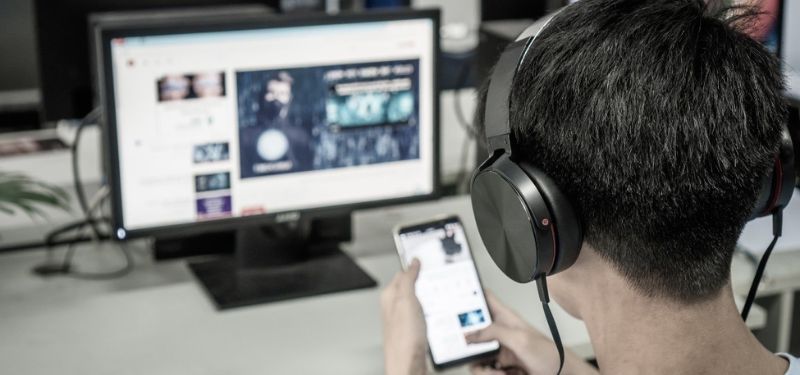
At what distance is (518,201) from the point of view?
0.91 metres

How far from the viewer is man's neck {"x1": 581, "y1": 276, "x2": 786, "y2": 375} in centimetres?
92

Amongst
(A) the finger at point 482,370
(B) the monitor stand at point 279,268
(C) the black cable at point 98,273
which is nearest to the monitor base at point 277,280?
(B) the monitor stand at point 279,268

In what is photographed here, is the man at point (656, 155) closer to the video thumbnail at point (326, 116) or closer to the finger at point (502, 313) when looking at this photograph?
the finger at point (502, 313)

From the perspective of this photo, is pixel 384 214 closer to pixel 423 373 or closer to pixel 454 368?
pixel 454 368

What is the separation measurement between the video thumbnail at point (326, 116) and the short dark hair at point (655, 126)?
77 cm

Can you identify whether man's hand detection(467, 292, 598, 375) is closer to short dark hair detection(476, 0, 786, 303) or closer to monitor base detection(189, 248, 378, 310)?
monitor base detection(189, 248, 378, 310)

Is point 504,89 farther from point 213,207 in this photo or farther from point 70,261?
point 70,261

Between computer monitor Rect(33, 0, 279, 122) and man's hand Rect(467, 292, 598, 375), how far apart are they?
950 mm

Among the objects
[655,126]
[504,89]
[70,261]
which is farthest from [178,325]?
[655,126]

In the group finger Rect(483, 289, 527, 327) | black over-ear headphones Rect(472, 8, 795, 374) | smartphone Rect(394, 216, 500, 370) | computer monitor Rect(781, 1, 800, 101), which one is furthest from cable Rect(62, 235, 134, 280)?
computer monitor Rect(781, 1, 800, 101)

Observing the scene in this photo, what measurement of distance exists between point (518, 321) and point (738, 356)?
497 millimetres

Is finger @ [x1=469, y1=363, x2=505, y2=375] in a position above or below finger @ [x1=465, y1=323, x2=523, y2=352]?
below

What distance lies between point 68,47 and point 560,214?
1369mm

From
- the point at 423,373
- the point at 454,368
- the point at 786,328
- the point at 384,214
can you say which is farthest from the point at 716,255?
the point at 384,214
